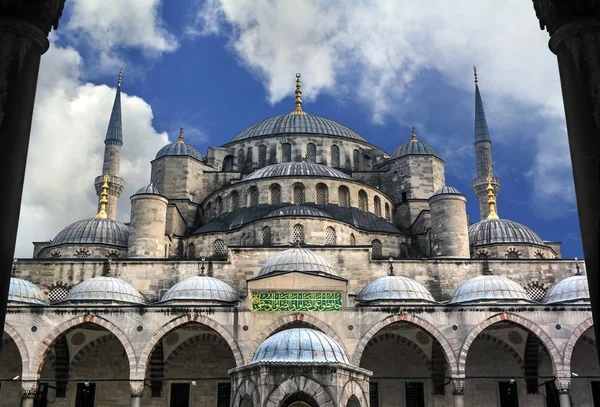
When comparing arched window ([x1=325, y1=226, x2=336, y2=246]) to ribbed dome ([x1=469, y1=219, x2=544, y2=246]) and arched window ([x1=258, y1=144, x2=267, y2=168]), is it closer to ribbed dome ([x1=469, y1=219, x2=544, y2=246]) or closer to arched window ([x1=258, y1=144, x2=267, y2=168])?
ribbed dome ([x1=469, y1=219, x2=544, y2=246])

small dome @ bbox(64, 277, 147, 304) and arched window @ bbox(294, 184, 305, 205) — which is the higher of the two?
arched window @ bbox(294, 184, 305, 205)

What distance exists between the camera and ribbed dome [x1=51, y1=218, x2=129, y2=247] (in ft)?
79.0

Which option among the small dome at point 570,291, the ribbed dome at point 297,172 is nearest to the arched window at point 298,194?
the ribbed dome at point 297,172

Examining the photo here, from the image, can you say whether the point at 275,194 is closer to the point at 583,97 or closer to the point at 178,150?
the point at 178,150

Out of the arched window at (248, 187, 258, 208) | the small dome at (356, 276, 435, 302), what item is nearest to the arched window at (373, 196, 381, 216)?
the arched window at (248, 187, 258, 208)

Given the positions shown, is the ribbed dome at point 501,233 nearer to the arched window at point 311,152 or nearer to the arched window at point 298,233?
the arched window at point 298,233

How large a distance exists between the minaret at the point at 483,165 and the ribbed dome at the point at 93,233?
1368 centimetres

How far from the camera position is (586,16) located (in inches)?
163

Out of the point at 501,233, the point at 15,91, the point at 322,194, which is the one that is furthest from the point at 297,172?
the point at 15,91

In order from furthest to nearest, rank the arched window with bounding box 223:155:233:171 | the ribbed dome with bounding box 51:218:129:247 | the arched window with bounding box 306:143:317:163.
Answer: the arched window with bounding box 223:155:233:171, the arched window with bounding box 306:143:317:163, the ribbed dome with bounding box 51:218:129:247

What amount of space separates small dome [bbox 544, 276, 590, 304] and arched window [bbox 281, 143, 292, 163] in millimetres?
13230

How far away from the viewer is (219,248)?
23.6 meters

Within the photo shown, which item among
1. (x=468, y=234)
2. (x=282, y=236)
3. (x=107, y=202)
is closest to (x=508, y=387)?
(x=468, y=234)

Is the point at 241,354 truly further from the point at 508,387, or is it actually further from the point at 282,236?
the point at 508,387
